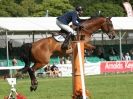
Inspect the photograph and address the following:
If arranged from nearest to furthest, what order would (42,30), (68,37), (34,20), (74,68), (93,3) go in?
(74,68) < (68,37) < (42,30) < (34,20) < (93,3)

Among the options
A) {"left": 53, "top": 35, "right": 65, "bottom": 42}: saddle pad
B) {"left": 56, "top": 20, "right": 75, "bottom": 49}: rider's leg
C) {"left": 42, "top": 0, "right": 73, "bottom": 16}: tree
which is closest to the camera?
{"left": 56, "top": 20, "right": 75, "bottom": 49}: rider's leg

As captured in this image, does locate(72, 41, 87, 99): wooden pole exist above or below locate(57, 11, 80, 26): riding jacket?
below

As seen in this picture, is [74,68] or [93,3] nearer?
[74,68]

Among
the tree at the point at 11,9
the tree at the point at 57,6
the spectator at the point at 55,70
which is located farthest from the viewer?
the tree at the point at 57,6

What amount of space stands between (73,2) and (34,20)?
54.6m

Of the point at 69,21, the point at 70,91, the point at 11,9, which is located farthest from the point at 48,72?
the point at 11,9

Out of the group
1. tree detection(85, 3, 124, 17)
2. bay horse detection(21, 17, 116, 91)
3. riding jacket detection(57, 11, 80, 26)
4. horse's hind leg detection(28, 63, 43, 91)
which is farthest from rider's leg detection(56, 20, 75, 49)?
tree detection(85, 3, 124, 17)

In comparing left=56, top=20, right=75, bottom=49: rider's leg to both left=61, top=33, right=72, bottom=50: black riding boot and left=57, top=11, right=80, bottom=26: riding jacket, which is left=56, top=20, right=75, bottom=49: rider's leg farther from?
left=57, top=11, right=80, bottom=26: riding jacket

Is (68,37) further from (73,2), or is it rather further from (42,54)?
(73,2)

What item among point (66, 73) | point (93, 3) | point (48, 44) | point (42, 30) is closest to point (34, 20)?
point (42, 30)

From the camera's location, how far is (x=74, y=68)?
13453mm

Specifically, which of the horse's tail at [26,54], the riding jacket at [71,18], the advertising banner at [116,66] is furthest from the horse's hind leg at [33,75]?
the advertising banner at [116,66]

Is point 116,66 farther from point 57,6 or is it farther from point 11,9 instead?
point 57,6

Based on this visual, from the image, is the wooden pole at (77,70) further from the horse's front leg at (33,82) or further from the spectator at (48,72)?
the spectator at (48,72)
